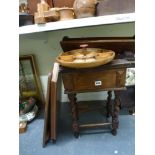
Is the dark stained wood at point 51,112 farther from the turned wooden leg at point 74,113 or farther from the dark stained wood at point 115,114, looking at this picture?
the dark stained wood at point 115,114

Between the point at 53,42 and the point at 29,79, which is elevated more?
the point at 53,42

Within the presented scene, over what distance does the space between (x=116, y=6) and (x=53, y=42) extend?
756 mm

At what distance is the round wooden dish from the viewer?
50.2 inches

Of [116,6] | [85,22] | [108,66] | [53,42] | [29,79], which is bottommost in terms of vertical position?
[29,79]

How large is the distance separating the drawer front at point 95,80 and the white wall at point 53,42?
2.15 feet

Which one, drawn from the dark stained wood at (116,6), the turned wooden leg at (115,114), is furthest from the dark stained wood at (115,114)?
the dark stained wood at (116,6)

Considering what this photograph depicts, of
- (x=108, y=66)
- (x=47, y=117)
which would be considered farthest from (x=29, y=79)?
(x=108, y=66)

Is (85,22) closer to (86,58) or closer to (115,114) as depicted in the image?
(86,58)

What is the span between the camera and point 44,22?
1.53 metres

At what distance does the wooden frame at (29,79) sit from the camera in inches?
79.8

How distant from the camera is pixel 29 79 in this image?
2.07 metres

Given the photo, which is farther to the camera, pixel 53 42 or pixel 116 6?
pixel 53 42

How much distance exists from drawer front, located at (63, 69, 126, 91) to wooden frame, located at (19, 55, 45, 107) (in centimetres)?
73
